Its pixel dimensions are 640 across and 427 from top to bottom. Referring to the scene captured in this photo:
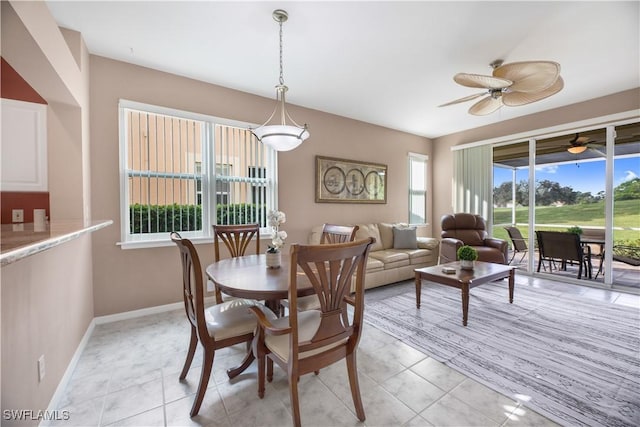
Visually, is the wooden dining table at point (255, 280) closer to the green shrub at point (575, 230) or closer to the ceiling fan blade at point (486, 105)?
the ceiling fan blade at point (486, 105)

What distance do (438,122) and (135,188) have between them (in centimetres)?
497

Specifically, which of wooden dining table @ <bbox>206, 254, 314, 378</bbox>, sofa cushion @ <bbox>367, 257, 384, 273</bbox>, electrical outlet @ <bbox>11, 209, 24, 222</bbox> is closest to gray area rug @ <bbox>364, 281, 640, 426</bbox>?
sofa cushion @ <bbox>367, 257, 384, 273</bbox>

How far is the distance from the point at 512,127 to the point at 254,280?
5409mm

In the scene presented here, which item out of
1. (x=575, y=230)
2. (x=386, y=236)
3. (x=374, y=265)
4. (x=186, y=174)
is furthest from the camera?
(x=386, y=236)

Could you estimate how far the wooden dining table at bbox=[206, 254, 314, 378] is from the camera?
1.55 metres

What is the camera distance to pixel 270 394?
1.77 meters

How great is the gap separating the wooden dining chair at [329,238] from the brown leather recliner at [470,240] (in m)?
2.48

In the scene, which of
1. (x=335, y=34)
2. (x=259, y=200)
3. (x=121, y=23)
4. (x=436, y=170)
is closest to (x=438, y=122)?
(x=436, y=170)

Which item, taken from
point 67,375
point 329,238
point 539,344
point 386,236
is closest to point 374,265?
point 386,236

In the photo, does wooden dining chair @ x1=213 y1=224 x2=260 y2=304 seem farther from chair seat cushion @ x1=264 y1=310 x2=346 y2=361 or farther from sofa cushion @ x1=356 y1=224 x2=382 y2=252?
sofa cushion @ x1=356 y1=224 x2=382 y2=252

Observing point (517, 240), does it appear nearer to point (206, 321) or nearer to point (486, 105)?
point (486, 105)

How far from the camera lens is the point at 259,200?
386cm

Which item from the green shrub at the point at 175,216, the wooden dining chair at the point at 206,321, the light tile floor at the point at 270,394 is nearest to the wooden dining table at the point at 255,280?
the wooden dining chair at the point at 206,321

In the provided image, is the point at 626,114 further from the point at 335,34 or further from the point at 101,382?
the point at 101,382
